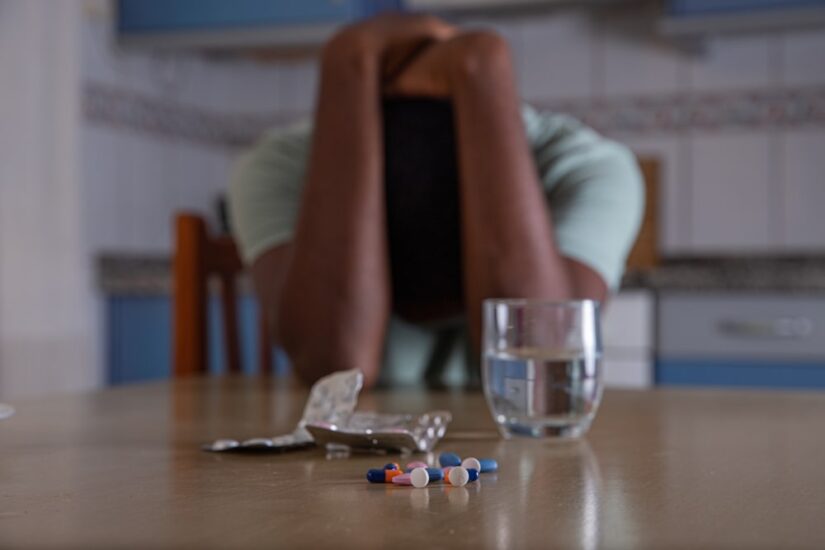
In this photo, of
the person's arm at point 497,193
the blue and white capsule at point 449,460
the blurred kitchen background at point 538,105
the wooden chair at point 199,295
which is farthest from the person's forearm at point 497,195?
the blurred kitchen background at point 538,105

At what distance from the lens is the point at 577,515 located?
0.46m

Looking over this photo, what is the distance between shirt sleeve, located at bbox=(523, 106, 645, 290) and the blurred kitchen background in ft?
4.70

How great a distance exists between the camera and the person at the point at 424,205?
1.17 metres

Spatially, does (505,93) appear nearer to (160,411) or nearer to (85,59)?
(160,411)

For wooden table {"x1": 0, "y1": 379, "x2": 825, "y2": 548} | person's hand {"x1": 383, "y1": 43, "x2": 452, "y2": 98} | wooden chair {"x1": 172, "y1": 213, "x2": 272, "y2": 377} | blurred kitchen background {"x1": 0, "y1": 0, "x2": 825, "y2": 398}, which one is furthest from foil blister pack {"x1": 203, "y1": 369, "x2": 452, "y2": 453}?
blurred kitchen background {"x1": 0, "y1": 0, "x2": 825, "y2": 398}

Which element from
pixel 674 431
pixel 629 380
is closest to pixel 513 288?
pixel 674 431

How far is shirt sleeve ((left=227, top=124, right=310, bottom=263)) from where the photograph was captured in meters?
1.30

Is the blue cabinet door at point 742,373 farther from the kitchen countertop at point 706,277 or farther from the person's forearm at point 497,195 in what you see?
the person's forearm at point 497,195

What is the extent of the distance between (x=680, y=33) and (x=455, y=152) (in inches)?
69.0

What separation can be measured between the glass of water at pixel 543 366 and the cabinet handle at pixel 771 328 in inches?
77.6

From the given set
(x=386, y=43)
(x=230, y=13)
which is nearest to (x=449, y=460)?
(x=386, y=43)

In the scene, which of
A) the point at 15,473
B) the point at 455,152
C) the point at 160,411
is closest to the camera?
A: the point at 15,473

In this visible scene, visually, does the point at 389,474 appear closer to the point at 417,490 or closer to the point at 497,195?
the point at 417,490

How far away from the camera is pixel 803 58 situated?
123 inches
